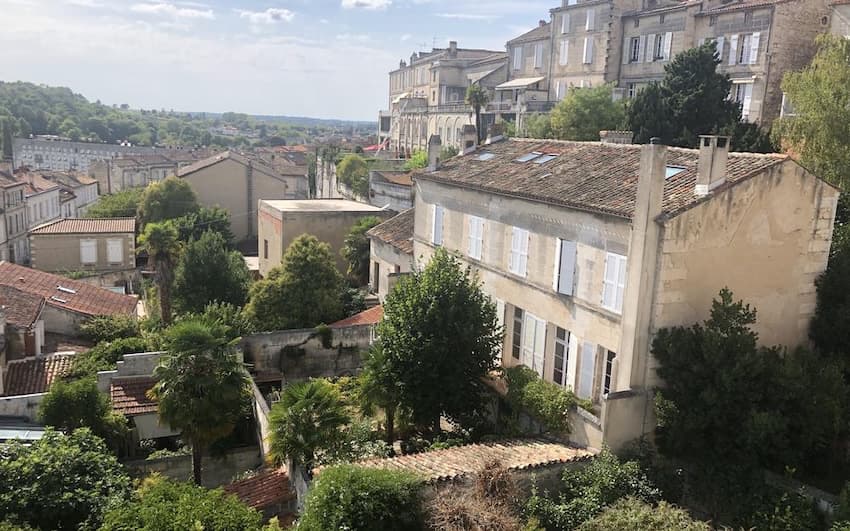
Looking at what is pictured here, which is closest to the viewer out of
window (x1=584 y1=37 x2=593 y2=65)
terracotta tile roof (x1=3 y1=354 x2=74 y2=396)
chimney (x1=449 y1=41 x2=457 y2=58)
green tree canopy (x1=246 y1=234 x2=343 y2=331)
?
terracotta tile roof (x1=3 y1=354 x2=74 y2=396)

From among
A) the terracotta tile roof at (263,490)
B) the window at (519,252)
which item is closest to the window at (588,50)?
the window at (519,252)

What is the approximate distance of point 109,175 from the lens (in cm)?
9081

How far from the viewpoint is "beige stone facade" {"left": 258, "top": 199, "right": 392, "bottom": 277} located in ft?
121

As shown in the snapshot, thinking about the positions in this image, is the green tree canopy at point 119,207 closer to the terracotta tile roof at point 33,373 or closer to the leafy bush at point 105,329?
the leafy bush at point 105,329

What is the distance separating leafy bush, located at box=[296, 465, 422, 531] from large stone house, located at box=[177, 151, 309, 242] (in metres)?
46.5

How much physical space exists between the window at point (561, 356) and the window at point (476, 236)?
4450mm

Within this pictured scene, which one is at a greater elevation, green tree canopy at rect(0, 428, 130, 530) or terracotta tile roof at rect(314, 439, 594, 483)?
terracotta tile roof at rect(314, 439, 594, 483)

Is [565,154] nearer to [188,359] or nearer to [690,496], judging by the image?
[690,496]

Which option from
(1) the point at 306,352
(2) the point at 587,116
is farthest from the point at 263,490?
(2) the point at 587,116

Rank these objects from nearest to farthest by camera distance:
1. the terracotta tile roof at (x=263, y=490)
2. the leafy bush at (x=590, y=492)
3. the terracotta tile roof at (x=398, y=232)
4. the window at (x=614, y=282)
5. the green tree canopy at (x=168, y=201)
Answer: the leafy bush at (x=590, y=492), the terracotta tile roof at (x=263, y=490), the window at (x=614, y=282), the terracotta tile roof at (x=398, y=232), the green tree canopy at (x=168, y=201)

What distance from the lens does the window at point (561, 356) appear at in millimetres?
19547

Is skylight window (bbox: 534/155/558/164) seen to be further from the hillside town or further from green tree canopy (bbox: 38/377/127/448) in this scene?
green tree canopy (bbox: 38/377/127/448)

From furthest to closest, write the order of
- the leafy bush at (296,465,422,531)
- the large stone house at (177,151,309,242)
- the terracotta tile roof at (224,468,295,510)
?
the large stone house at (177,151,309,242)
the terracotta tile roof at (224,468,295,510)
the leafy bush at (296,465,422,531)

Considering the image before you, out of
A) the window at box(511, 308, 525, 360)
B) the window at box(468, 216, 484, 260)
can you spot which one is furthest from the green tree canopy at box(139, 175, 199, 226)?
the window at box(511, 308, 525, 360)
